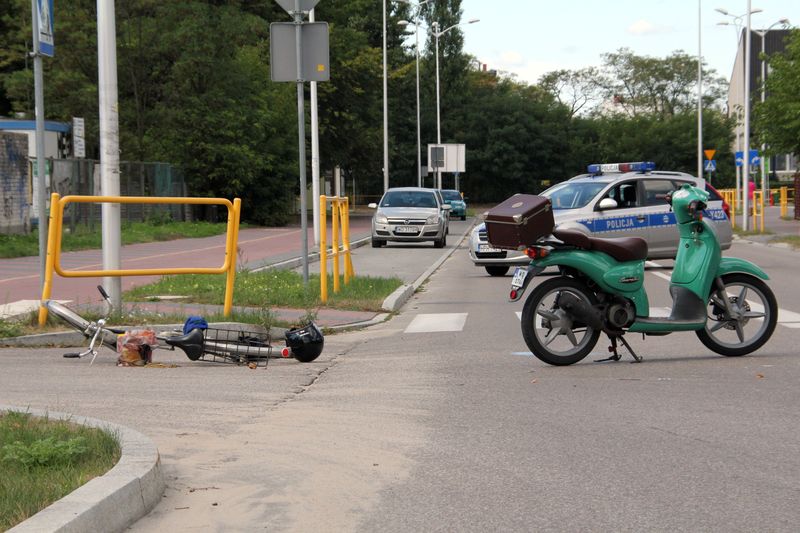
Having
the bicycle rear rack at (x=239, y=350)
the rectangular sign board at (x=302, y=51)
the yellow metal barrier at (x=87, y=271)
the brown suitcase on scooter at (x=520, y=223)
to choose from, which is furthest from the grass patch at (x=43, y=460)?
the rectangular sign board at (x=302, y=51)

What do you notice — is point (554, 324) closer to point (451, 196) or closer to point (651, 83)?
point (451, 196)

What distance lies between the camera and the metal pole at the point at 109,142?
41.4ft

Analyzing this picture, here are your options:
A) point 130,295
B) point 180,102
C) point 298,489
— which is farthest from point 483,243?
point 180,102

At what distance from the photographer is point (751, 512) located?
5.31 metres

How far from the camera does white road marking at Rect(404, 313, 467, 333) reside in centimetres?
1340

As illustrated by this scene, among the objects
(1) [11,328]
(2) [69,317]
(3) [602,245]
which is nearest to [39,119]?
(1) [11,328]

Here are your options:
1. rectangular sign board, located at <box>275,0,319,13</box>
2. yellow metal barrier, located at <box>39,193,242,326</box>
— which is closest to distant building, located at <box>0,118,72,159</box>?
rectangular sign board, located at <box>275,0,319,13</box>

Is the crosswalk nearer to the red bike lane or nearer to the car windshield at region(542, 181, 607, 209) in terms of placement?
the red bike lane

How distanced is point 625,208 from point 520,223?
39.7ft

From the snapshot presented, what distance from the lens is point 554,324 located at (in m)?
9.88

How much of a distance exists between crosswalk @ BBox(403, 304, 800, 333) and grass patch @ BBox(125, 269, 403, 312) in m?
0.99

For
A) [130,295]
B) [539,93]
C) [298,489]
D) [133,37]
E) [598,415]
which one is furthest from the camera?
[539,93]

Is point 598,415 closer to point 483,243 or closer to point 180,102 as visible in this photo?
point 483,243

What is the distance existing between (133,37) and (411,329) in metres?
35.2
